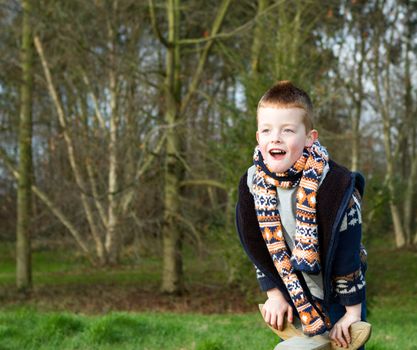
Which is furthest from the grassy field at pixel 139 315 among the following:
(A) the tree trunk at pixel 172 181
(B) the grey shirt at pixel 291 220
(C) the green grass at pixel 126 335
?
(B) the grey shirt at pixel 291 220

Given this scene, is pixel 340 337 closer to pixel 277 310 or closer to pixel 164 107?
pixel 277 310

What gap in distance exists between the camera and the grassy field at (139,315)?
605cm

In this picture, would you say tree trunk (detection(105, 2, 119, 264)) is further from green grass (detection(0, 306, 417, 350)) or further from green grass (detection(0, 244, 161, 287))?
green grass (detection(0, 306, 417, 350))

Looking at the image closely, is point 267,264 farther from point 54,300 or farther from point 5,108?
point 5,108

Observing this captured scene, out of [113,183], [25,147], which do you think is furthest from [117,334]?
[113,183]

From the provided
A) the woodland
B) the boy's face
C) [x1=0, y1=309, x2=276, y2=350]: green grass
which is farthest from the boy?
the woodland

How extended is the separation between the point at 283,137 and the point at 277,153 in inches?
2.8

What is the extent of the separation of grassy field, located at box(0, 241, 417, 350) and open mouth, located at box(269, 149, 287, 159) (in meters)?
2.86

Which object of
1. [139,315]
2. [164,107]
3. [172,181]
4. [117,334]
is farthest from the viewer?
[164,107]

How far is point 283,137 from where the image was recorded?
2.88 m

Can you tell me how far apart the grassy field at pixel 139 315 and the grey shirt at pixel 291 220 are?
2.56 m

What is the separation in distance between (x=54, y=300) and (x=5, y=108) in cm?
869

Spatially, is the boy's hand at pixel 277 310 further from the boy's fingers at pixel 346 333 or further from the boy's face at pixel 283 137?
the boy's face at pixel 283 137

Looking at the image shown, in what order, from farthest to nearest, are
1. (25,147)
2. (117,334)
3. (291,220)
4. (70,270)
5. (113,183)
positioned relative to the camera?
(70,270)
(113,183)
(25,147)
(117,334)
(291,220)
